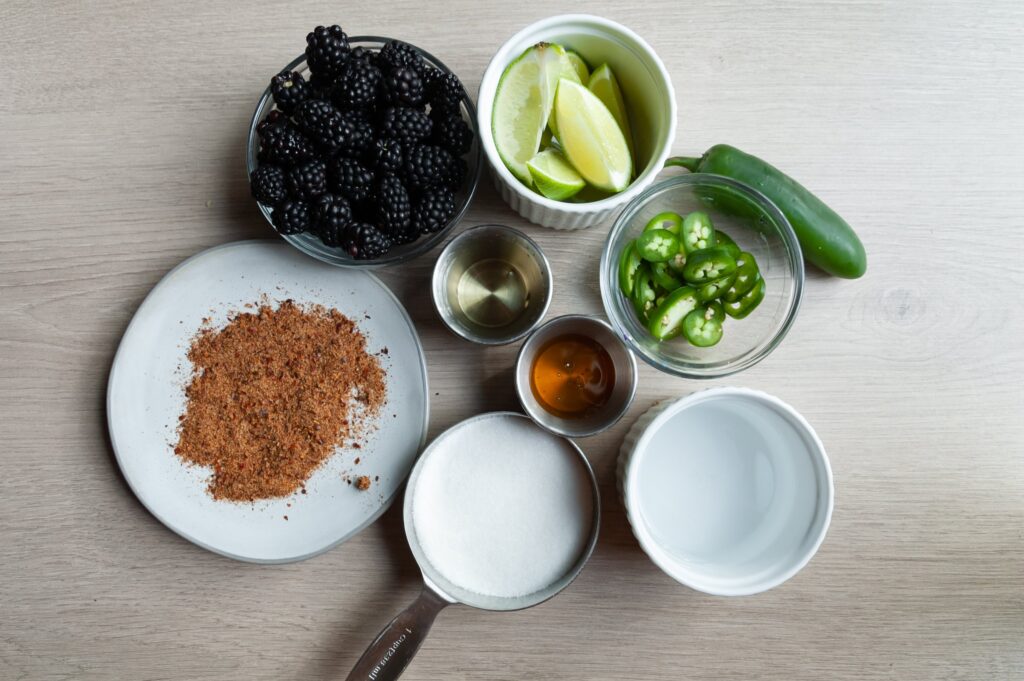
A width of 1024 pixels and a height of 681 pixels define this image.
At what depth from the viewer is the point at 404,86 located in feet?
3.22

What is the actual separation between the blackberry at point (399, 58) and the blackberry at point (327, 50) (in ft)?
0.19

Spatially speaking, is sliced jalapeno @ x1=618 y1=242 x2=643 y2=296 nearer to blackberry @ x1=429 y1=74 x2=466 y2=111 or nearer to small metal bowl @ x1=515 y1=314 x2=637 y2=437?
small metal bowl @ x1=515 y1=314 x2=637 y2=437

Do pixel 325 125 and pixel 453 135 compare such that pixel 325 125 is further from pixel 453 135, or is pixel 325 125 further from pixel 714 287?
pixel 714 287

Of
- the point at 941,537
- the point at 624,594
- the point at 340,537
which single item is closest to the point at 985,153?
the point at 941,537

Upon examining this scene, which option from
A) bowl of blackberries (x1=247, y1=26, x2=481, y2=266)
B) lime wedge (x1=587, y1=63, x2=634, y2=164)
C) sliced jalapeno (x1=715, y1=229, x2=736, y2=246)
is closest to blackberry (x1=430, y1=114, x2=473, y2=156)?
bowl of blackberries (x1=247, y1=26, x2=481, y2=266)

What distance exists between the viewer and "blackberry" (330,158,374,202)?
100 centimetres

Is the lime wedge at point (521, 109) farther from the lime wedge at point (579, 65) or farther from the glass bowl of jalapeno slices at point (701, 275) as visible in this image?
the glass bowl of jalapeno slices at point (701, 275)

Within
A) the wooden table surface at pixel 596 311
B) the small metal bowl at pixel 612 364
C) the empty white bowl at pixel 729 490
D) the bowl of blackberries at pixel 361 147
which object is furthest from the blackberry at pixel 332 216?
the empty white bowl at pixel 729 490

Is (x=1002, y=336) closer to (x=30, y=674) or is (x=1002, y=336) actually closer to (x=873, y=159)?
(x=873, y=159)

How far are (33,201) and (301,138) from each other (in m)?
0.61

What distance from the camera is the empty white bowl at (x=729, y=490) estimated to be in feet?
3.47

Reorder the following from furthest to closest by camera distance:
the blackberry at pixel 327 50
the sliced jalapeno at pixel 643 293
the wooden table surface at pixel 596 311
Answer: the wooden table surface at pixel 596 311, the sliced jalapeno at pixel 643 293, the blackberry at pixel 327 50

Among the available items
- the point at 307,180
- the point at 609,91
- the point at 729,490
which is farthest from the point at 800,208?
the point at 307,180

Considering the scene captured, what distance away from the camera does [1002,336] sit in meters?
1.22
